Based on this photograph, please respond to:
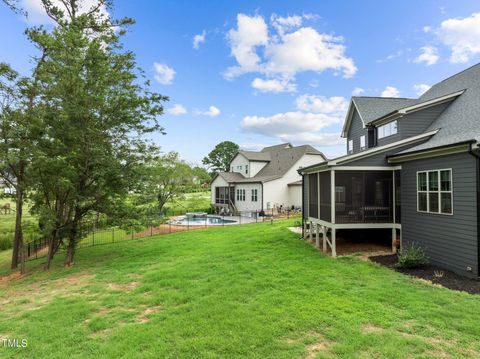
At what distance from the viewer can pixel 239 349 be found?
4.30 metres

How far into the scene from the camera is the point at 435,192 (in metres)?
8.65

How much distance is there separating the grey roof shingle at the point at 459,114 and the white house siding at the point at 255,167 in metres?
20.3

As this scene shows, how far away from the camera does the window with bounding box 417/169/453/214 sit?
820 centimetres

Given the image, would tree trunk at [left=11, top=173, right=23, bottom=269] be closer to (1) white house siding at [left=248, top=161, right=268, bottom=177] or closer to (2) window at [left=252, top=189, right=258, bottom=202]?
(2) window at [left=252, top=189, right=258, bottom=202]

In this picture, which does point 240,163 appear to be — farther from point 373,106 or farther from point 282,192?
point 373,106

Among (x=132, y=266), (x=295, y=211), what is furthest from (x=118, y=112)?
(x=295, y=211)

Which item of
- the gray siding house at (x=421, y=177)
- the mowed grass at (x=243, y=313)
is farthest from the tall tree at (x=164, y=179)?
the gray siding house at (x=421, y=177)

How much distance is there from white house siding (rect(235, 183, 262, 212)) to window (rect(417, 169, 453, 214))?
18653 mm

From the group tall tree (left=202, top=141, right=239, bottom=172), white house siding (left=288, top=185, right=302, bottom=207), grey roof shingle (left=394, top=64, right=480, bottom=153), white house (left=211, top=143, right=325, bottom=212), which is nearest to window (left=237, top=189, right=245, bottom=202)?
white house (left=211, top=143, right=325, bottom=212)

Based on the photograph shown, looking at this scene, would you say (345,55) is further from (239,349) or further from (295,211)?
(239,349)

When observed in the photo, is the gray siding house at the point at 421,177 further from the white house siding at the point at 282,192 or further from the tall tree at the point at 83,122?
the white house siding at the point at 282,192

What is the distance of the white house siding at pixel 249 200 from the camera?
27641mm

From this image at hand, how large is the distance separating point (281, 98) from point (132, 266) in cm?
2409

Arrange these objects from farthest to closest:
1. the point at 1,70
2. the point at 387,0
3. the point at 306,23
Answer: the point at 306,23
the point at 387,0
the point at 1,70
